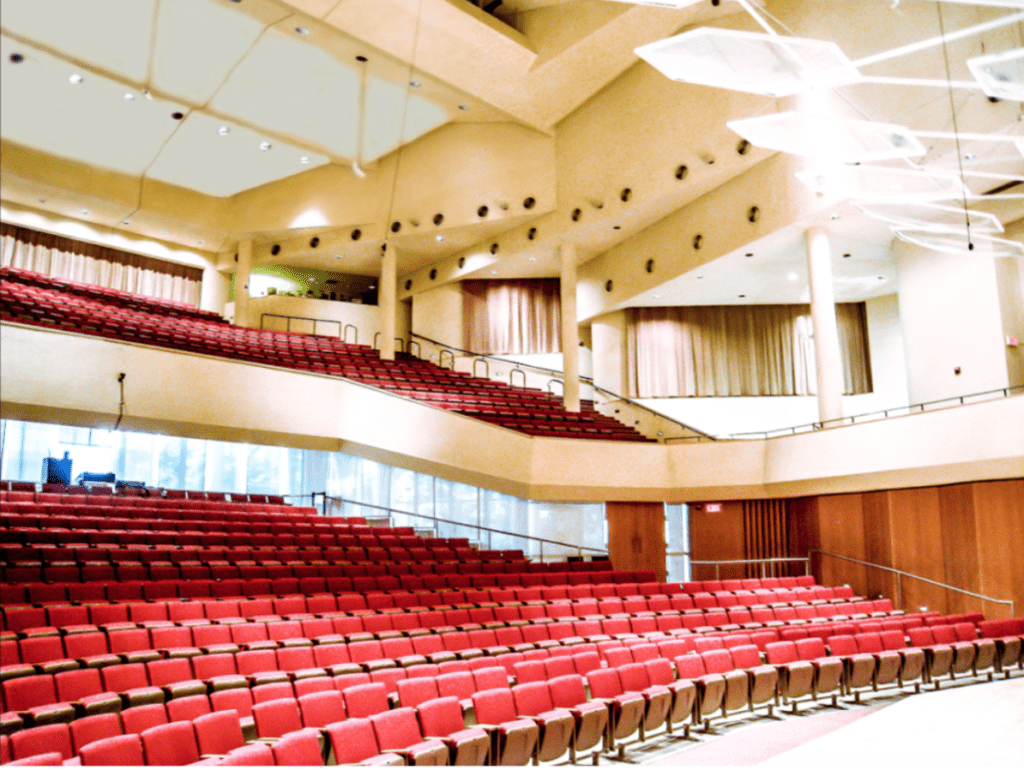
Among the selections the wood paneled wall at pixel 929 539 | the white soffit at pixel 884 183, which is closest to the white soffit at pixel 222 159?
the white soffit at pixel 884 183

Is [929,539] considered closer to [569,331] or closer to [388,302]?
[569,331]

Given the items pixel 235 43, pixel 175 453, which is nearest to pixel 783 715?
pixel 175 453

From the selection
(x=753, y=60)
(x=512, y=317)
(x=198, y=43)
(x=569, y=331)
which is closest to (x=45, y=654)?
(x=753, y=60)

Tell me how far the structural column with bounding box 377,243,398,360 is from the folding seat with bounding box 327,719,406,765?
898 centimetres

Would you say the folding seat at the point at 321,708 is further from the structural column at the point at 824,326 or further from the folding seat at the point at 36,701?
the structural column at the point at 824,326

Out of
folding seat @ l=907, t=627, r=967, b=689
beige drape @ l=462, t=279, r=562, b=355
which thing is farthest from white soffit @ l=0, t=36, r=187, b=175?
beige drape @ l=462, t=279, r=562, b=355

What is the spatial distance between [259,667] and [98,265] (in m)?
9.21

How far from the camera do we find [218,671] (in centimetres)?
374

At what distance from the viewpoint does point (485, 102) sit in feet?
33.8

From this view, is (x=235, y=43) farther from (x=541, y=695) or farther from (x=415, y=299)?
(x=541, y=695)

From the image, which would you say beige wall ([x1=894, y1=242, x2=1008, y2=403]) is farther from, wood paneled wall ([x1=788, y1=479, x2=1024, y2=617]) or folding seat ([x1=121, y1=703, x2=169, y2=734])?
folding seat ([x1=121, y1=703, x2=169, y2=734])

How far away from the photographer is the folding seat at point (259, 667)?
3712 mm

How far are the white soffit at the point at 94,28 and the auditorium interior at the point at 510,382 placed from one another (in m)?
0.07

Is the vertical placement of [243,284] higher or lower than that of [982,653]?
higher
